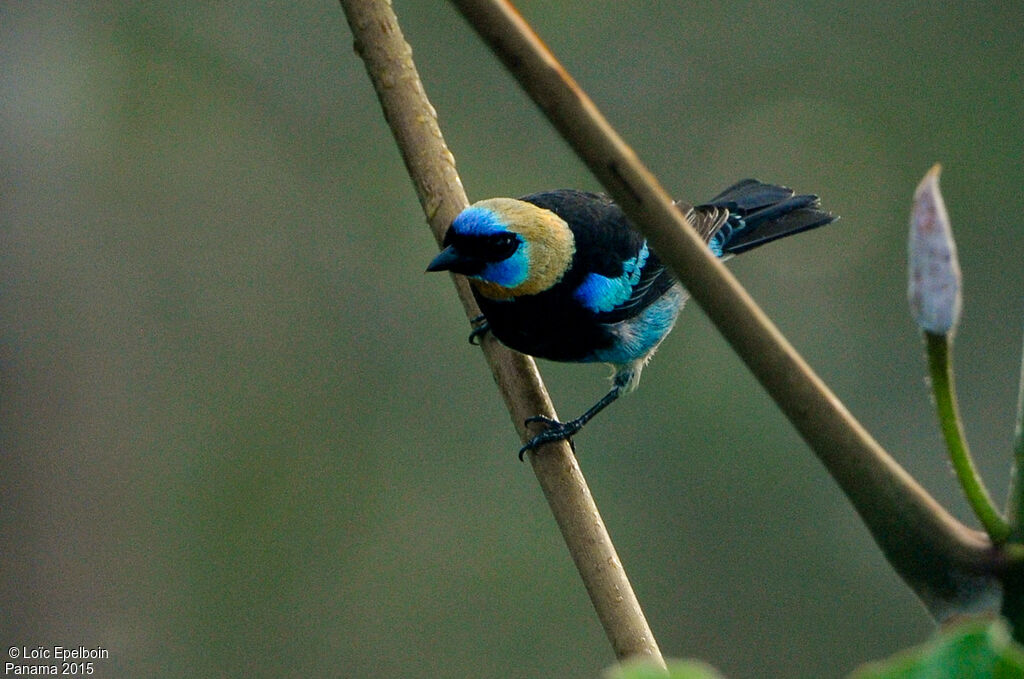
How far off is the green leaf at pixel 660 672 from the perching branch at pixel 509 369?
83 cm

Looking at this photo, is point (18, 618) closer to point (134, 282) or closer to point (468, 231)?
point (134, 282)

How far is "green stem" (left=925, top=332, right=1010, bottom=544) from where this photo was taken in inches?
25.1

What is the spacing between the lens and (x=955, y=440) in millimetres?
648

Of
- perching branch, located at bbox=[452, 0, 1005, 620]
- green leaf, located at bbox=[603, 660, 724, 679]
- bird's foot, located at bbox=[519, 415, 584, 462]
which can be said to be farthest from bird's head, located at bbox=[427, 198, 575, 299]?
green leaf, located at bbox=[603, 660, 724, 679]

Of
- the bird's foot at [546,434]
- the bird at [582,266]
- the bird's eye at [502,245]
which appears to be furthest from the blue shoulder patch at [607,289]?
the bird's foot at [546,434]

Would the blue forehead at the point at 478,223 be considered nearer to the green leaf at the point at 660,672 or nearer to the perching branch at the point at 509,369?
the perching branch at the point at 509,369

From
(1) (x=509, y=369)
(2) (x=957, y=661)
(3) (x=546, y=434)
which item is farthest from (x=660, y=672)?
(1) (x=509, y=369)

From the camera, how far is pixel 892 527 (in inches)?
25.2

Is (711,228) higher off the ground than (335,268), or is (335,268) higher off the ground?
(335,268)

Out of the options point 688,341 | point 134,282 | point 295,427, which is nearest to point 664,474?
point 688,341

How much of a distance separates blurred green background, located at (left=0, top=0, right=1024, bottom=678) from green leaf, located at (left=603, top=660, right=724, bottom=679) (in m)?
6.25

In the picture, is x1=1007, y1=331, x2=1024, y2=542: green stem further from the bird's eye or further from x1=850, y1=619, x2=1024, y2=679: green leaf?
the bird's eye

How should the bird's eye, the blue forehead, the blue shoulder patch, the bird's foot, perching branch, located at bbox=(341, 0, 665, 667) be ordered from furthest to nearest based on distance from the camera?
the blue shoulder patch
the bird's eye
the blue forehead
the bird's foot
perching branch, located at bbox=(341, 0, 665, 667)

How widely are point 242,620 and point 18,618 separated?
1945 millimetres
